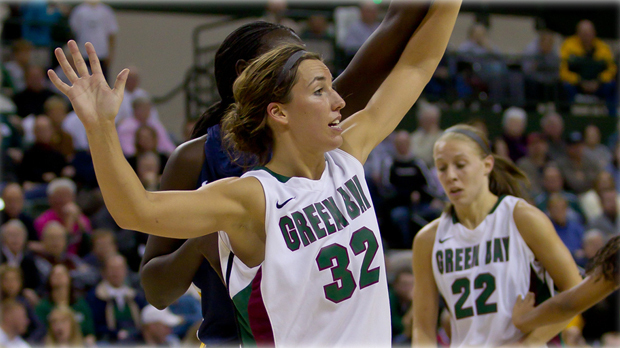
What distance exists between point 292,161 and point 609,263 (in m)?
1.46

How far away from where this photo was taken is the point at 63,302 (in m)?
5.74

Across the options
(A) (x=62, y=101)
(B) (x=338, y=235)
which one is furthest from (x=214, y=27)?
(B) (x=338, y=235)

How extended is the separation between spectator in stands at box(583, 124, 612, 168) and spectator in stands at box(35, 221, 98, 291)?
7057 mm

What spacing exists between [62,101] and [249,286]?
6.42m

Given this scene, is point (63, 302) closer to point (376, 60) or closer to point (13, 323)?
point (13, 323)

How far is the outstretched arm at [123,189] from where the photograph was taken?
1704 mm

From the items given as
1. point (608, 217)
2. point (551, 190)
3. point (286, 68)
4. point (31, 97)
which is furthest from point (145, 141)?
point (286, 68)

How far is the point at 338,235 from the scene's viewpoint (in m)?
2.00

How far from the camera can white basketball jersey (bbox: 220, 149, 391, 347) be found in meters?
1.95

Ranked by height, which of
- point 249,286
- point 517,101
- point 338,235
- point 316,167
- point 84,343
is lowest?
point 84,343

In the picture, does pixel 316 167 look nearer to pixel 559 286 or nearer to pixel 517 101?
pixel 559 286

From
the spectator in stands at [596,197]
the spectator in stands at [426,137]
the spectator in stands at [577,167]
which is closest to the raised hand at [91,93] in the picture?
the spectator in stands at [426,137]

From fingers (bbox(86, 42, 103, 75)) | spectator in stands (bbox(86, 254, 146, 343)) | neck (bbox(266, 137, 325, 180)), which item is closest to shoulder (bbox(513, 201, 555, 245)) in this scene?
neck (bbox(266, 137, 325, 180))

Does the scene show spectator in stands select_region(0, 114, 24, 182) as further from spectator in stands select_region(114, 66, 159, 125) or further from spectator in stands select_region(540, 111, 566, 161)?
spectator in stands select_region(540, 111, 566, 161)
